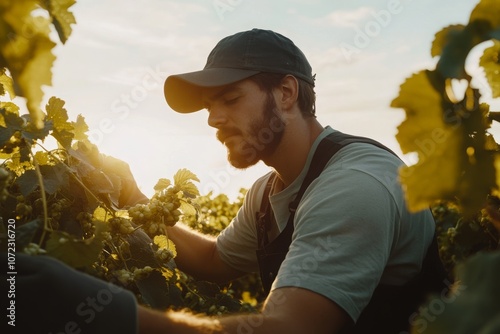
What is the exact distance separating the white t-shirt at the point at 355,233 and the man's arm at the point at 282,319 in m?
0.04

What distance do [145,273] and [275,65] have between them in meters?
2.05

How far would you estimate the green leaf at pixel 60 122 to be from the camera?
89.7 inches

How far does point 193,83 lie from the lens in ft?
12.0

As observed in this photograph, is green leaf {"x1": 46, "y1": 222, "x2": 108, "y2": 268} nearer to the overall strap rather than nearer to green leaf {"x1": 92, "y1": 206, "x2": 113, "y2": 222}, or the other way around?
green leaf {"x1": 92, "y1": 206, "x2": 113, "y2": 222}

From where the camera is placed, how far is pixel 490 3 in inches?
35.1

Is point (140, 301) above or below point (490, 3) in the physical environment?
below

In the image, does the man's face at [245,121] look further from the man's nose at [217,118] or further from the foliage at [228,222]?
the foliage at [228,222]

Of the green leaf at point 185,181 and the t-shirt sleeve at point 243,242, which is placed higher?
the green leaf at point 185,181

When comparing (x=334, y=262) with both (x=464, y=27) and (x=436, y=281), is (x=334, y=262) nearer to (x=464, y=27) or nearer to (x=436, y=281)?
(x=436, y=281)

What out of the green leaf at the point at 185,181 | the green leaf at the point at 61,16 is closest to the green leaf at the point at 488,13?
the green leaf at the point at 61,16

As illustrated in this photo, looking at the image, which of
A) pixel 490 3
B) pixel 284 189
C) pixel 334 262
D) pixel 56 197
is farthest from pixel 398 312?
pixel 490 3

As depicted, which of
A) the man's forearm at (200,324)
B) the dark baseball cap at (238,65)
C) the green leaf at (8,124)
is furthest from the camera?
the dark baseball cap at (238,65)

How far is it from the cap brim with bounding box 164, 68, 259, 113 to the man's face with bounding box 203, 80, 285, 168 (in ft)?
0.24

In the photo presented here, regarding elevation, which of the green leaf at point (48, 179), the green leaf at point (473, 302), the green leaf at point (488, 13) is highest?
the green leaf at point (488, 13)
